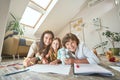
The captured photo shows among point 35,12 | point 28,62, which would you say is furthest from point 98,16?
point 28,62

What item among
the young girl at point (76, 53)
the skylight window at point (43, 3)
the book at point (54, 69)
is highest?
the skylight window at point (43, 3)

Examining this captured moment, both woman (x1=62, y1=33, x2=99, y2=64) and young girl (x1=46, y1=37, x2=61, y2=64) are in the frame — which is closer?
woman (x1=62, y1=33, x2=99, y2=64)

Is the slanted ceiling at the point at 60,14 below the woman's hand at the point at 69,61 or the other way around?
the other way around

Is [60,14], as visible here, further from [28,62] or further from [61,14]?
[28,62]

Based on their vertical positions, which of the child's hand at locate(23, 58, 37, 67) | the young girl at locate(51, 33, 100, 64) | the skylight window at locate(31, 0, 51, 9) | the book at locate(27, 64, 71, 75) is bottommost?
the book at locate(27, 64, 71, 75)

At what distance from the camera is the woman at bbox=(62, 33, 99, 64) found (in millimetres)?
825

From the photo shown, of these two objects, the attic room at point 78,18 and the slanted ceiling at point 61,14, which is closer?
the attic room at point 78,18

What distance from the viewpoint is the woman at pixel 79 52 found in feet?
2.71

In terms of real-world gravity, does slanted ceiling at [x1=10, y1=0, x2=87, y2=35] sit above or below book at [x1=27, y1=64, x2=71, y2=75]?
above

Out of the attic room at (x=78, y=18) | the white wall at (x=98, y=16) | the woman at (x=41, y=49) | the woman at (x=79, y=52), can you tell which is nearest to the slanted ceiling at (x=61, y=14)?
the attic room at (x=78, y=18)

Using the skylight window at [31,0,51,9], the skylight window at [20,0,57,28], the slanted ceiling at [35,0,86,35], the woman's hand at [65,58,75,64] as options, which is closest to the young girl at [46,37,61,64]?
the woman's hand at [65,58,75,64]

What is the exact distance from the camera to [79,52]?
864 millimetres

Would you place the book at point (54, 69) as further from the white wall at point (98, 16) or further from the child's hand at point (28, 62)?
the white wall at point (98, 16)

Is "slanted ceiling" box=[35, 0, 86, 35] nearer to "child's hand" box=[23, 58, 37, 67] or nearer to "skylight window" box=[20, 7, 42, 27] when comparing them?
"skylight window" box=[20, 7, 42, 27]
